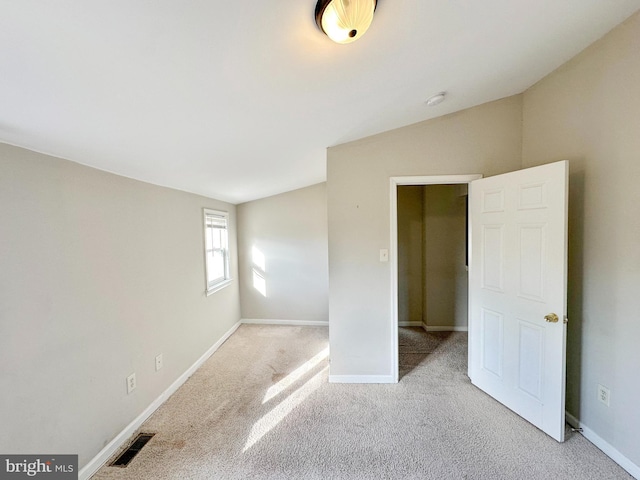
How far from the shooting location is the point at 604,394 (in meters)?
1.77

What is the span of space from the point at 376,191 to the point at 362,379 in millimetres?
1852

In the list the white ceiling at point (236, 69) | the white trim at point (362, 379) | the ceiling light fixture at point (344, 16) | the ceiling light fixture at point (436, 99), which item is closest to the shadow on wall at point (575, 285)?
the white ceiling at point (236, 69)

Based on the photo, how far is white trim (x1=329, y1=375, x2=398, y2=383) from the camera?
2.60m

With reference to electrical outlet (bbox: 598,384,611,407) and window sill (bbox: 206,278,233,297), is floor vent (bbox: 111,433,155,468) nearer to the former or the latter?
window sill (bbox: 206,278,233,297)

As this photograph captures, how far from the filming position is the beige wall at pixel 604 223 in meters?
1.61

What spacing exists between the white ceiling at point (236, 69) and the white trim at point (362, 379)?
88.1 inches

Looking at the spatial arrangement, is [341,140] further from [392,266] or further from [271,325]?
[271,325]

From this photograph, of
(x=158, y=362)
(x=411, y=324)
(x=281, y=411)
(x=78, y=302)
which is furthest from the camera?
(x=411, y=324)

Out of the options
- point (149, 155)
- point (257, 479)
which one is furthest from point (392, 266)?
point (149, 155)

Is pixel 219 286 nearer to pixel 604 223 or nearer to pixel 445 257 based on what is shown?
pixel 445 257

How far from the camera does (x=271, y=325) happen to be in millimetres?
4332

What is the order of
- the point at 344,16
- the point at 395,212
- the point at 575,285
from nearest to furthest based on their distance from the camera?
the point at 344,16
the point at 575,285
the point at 395,212

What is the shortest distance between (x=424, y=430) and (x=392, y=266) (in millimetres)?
1308

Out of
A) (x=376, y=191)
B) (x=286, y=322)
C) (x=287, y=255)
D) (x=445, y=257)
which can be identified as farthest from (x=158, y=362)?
(x=445, y=257)
